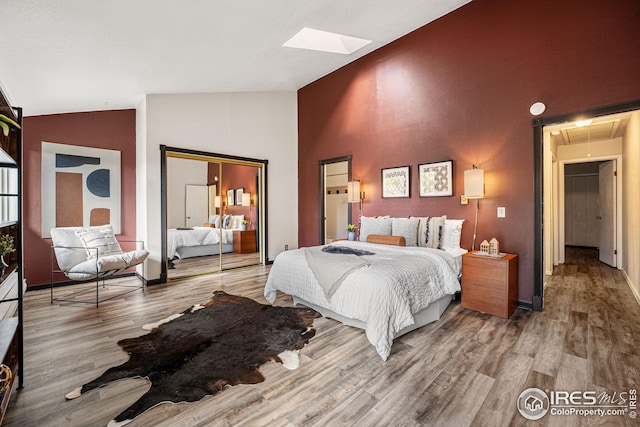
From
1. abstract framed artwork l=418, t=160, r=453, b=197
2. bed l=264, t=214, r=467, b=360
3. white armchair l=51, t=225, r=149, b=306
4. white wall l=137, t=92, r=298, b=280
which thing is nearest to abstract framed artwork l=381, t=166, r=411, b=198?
abstract framed artwork l=418, t=160, r=453, b=197

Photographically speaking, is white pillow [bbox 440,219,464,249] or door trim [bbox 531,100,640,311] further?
white pillow [bbox 440,219,464,249]

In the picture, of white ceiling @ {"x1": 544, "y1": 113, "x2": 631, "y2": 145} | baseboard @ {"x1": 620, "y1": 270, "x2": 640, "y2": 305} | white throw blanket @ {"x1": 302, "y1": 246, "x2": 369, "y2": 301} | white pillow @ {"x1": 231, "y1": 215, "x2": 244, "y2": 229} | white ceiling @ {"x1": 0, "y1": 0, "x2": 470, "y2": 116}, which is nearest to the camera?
white ceiling @ {"x1": 0, "y1": 0, "x2": 470, "y2": 116}

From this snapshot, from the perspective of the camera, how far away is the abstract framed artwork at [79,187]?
414 centimetres

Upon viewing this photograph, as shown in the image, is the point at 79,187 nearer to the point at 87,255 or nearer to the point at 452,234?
the point at 87,255

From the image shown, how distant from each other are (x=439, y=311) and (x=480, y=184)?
162 centimetres

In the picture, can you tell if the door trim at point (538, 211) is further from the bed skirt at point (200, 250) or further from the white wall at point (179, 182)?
the white wall at point (179, 182)

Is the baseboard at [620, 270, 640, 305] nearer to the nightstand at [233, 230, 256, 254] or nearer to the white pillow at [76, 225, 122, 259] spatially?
the nightstand at [233, 230, 256, 254]

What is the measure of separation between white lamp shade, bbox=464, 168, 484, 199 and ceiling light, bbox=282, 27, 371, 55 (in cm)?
278

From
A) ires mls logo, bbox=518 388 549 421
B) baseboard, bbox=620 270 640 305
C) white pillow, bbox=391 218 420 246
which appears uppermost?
white pillow, bbox=391 218 420 246

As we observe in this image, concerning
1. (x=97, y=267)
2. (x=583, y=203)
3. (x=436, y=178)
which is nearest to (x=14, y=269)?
(x=97, y=267)

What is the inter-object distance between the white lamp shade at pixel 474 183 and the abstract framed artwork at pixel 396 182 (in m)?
1.01

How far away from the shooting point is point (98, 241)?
398cm

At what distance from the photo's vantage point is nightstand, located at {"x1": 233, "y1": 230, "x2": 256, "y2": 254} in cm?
562

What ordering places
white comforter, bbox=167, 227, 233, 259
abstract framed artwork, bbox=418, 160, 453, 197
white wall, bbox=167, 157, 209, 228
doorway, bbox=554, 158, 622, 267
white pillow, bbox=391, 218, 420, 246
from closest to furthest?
white pillow, bbox=391, 218, 420, 246, abstract framed artwork, bbox=418, 160, 453, 197, white wall, bbox=167, 157, 209, 228, white comforter, bbox=167, 227, 233, 259, doorway, bbox=554, 158, 622, 267
